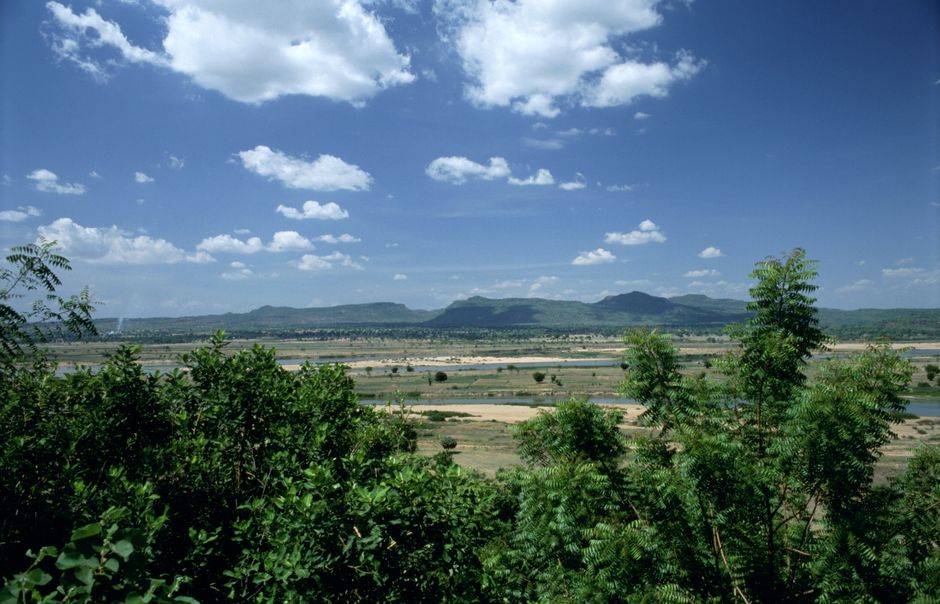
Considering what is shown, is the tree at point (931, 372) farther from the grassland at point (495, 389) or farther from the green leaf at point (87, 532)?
the green leaf at point (87, 532)

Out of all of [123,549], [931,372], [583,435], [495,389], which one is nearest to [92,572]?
[123,549]

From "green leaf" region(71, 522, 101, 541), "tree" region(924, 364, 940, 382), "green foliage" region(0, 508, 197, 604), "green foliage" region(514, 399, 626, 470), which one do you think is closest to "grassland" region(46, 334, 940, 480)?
"green foliage" region(514, 399, 626, 470)

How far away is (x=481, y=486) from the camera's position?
7.13 metres

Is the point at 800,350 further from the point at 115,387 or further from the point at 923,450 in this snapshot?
the point at 115,387

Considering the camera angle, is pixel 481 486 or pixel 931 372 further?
pixel 931 372

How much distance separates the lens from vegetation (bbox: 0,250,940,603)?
5.13 metres

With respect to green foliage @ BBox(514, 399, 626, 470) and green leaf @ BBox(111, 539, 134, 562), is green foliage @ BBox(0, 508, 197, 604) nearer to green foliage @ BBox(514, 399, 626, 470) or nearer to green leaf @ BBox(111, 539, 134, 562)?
green leaf @ BBox(111, 539, 134, 562)

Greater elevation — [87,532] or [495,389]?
[87,532]

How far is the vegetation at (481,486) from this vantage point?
202 inches

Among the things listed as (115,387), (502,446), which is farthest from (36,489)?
(502,446)

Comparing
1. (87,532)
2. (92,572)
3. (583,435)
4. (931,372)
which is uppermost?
(87,532)

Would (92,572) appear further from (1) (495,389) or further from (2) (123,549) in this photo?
(1) (495,389)

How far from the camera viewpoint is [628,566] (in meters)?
7.20

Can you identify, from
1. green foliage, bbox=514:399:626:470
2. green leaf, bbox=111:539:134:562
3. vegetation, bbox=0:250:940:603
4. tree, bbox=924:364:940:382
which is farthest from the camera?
tree, bbox=924:364:940:382
